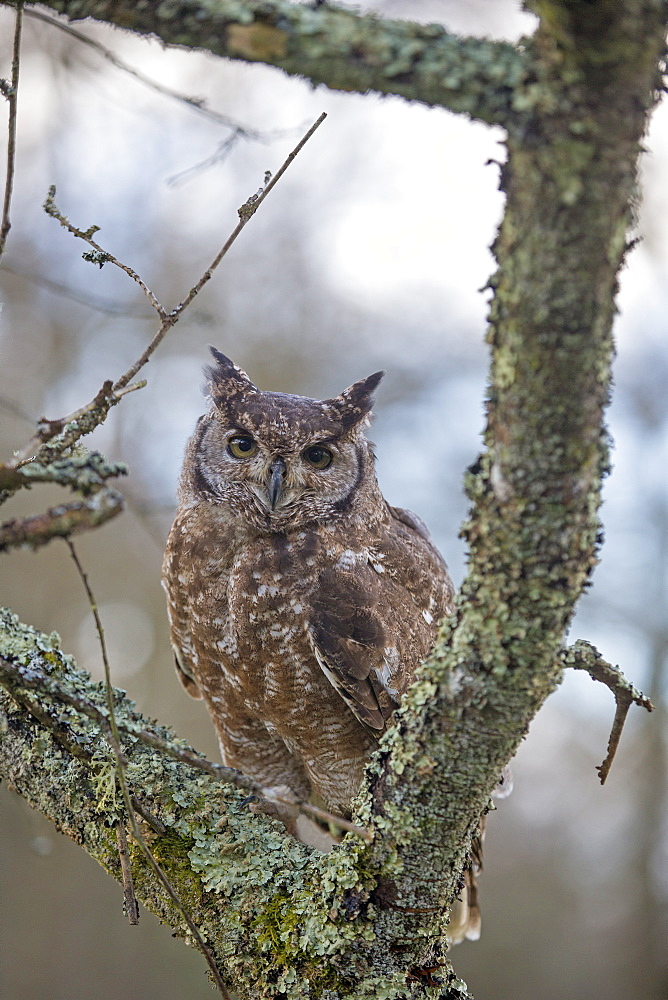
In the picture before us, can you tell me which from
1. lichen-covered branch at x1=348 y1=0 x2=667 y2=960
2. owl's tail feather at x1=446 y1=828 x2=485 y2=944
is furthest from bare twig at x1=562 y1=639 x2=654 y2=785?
owl's tail feather at x1=446 y1=828 x2=485 y2=944

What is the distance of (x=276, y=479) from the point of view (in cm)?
242

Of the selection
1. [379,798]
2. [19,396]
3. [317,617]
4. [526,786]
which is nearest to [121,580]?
[19,396]

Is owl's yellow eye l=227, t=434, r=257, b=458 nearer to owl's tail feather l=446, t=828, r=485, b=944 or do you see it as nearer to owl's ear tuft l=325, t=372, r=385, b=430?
owl's ear tuft l=325, t=372, r=385, b=430

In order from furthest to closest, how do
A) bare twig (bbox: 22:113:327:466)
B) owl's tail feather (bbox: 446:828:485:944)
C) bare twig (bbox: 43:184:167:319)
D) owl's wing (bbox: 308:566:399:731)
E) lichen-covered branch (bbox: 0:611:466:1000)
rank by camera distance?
owl's tail feather (bbox: 446:828:485:944) → owl's wing (bbox: 308:566:399:731) → lichen-covered branch (bbox: 0:611:466:1000) → bare twig (bbox: 43:184:167:319) → bare twig (bbox: 22:113:327:466)

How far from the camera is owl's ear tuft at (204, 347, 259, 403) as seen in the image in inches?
103

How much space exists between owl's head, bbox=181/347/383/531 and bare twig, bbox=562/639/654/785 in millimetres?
1166

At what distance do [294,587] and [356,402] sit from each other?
749mm

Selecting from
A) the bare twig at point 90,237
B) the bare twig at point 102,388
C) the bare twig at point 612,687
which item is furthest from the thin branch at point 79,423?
the bare twig at point 612,687

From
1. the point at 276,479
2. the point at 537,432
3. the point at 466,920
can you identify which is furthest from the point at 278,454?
the point at 466,920

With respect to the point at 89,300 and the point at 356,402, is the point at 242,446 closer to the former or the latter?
the point at 356,402

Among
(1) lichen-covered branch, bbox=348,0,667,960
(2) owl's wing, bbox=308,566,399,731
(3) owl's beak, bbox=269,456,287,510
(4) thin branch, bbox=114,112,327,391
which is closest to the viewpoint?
(1) lichen-covered branch, bbox=348,0,667,960

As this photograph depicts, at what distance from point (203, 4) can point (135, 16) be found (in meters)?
0.10

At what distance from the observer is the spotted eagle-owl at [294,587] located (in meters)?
2.29

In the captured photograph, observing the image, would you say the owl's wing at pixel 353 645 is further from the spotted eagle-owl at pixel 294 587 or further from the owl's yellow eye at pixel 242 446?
the owl's yellow eye at pixel 242 446
